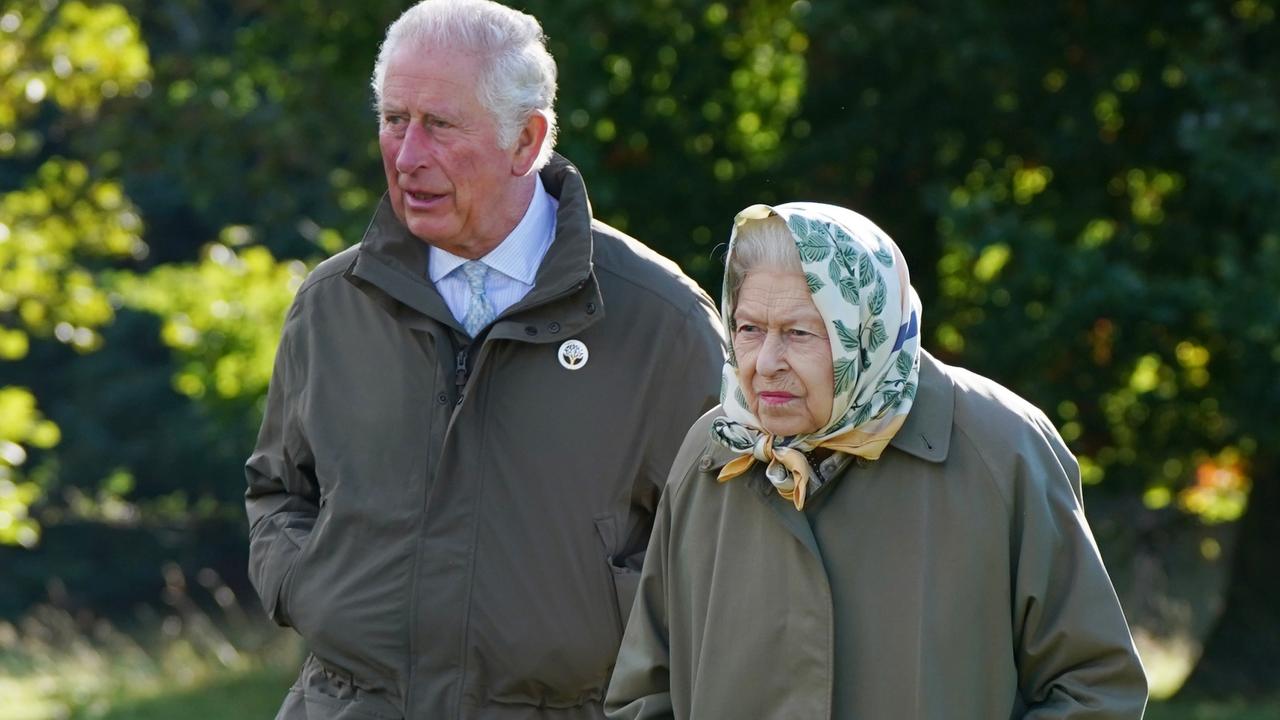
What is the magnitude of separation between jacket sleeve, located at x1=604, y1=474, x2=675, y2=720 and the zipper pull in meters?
0.64

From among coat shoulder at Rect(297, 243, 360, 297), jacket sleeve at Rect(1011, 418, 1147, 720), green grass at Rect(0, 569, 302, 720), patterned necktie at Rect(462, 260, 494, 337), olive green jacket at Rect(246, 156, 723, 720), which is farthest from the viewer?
green grass at Rect(0, 569, 302, 720)

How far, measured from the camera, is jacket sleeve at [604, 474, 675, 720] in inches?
109

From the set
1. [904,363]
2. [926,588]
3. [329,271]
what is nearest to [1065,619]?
[926,588]

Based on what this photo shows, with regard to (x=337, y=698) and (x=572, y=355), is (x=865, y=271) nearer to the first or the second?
(x=572, y=355)

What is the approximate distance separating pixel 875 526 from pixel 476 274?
118cm

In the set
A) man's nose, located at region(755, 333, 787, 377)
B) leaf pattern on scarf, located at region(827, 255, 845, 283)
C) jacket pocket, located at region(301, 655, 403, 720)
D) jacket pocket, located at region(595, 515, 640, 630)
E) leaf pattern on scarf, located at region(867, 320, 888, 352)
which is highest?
leaf pattern on scarf, located at region(827, 255, 845, 283)

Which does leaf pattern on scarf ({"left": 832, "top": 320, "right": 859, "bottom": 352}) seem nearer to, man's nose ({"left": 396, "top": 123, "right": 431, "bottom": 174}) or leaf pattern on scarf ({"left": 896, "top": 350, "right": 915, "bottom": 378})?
leaf pattern on scarf ({"left": 896, "top": 350, "right": 915, "bottom": 378})

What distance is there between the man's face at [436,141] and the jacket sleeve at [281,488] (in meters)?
0.40

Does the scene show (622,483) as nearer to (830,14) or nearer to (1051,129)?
(830,14)

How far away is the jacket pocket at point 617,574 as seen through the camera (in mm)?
3277

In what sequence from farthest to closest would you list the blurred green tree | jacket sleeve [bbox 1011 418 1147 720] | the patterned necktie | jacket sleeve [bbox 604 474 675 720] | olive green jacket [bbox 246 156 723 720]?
the blurred green tree < the patterned necktie < olive green jacket [bbox 246 156 723 720] < jacket sleeve [bbox 604 474 675 720] < jacket sleeve [bbox 1011 418 1147 720]

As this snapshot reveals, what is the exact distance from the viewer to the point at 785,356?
2.53m

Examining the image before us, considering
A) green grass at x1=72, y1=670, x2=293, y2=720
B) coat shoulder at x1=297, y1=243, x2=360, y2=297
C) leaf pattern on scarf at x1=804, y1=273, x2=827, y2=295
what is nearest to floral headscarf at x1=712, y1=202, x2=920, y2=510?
leaf pattern on scarf at x1=804, y1=273, x2=827, y2=295

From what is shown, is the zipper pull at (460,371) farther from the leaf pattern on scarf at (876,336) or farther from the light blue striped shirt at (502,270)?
the leaf pattern on scarf at (876,336)
